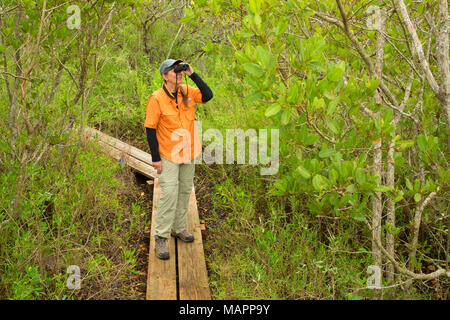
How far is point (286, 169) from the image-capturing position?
13.5 feet

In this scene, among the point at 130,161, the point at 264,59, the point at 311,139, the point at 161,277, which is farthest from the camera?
the point at 130,161

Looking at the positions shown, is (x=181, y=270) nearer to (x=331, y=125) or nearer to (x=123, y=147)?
(x=331, y=125)

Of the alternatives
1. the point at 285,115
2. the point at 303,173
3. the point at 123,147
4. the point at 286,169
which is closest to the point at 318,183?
the point at 303,173

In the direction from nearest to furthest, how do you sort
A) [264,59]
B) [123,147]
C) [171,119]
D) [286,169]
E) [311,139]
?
1. [264,59]
2. [311,139]
3. [171,119]
4. [286,169]
5. [123,147]

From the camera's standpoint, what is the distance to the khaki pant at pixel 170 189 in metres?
3.52

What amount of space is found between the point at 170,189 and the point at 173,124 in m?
0.57

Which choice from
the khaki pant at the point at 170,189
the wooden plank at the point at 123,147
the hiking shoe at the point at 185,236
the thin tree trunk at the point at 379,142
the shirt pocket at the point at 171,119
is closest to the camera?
the thin tree trunk at the point at 379,142

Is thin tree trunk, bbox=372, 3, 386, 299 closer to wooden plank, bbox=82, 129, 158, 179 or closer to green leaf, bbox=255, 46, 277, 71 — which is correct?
green leaf, bbox=255, 46, 277, 71

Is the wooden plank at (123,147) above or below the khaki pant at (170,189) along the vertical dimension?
above

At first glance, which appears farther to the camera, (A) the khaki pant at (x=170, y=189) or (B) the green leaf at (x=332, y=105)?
(A) the khaki pant at (x=170, y=189)

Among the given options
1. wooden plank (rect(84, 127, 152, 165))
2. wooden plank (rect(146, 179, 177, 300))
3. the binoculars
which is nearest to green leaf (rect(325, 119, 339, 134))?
the binoculars

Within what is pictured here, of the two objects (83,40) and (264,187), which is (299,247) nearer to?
(264,187)

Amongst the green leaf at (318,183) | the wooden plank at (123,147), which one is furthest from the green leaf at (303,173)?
the wooden plank at (123,147)

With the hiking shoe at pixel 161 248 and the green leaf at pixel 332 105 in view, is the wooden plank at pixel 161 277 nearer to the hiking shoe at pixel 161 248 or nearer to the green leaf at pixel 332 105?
the hiking shoe at pixel 161 248
